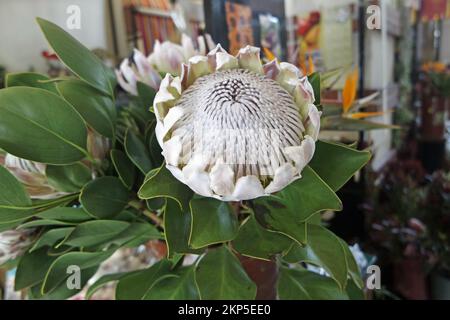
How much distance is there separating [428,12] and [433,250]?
769mm

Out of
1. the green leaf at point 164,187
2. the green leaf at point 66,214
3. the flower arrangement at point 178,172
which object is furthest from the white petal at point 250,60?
the green leaf at point 66,214

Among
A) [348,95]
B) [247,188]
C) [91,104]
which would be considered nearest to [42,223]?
[91,104]

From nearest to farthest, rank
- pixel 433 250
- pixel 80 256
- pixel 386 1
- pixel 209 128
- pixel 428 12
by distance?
pixel 209 128 → pixel 80 256 → pixel 386 1 → pixel 433 250 → pixel 428 12

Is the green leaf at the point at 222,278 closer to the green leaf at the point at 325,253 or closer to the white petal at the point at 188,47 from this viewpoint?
the green leaf at the point at 325,253

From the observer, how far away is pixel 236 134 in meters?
0.28

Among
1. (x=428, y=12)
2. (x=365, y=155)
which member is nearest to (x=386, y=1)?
(x=365, y=155)

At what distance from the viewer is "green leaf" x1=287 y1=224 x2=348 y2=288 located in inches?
12.9

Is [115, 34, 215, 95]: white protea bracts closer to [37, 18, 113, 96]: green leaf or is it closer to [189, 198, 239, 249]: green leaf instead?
[37, 18, 113, 96]: green leaf

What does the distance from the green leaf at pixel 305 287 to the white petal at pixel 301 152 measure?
190mm

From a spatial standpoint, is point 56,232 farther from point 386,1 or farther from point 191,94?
point 386,1

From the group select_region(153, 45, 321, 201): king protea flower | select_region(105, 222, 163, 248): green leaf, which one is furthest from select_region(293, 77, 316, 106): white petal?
select_region(105, 222, 163, 248): green leaf

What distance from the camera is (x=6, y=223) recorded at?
1.15 ft

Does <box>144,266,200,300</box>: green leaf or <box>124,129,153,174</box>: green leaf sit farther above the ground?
<box>124,129,153,174</box>: green leaf

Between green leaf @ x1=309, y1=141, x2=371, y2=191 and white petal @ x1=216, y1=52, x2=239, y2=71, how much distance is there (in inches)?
3.6
